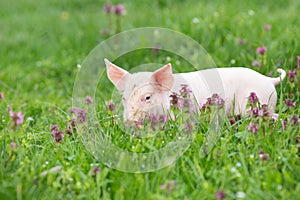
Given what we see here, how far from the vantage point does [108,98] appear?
16.2 feet

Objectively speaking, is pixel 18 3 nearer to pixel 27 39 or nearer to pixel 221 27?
pixel 27 39

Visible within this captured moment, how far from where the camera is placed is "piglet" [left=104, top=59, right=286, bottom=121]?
3363 millimetres

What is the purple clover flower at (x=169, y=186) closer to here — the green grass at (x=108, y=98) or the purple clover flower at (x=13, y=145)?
the green grass at (x=108, y=98)

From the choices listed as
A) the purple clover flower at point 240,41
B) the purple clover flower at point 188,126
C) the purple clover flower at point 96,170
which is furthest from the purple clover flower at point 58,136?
the purple clover flower at point 240,41

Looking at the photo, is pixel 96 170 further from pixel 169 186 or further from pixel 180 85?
pixel 180 85

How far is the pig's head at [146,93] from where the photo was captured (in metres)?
3.34

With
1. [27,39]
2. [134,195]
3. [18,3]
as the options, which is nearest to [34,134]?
[134,195]

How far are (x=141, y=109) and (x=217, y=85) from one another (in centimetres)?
65

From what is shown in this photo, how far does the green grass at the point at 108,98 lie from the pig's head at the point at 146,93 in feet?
1.09

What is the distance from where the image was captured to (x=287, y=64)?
480 cm

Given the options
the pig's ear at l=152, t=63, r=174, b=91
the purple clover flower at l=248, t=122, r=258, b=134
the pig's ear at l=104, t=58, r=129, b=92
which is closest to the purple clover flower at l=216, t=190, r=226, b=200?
the purple clover flower at l=248, t=122, r=258, b=134

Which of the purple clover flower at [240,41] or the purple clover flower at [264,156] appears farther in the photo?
the purple clover flower at [240,41]

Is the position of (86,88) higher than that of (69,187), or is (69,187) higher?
(86,88)

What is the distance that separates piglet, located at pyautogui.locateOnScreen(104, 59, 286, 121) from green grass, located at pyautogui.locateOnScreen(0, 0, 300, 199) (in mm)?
157
